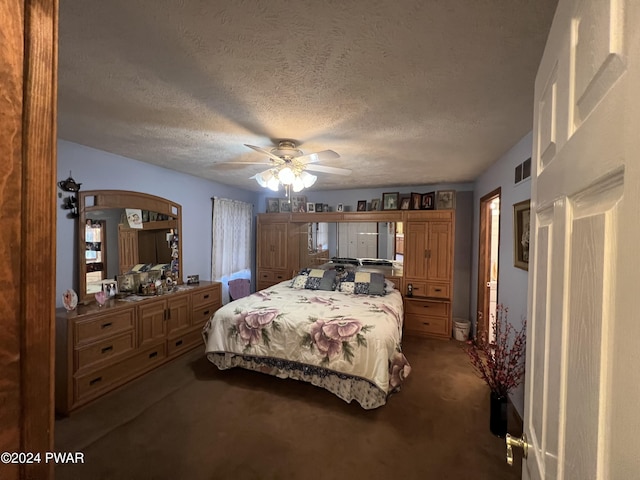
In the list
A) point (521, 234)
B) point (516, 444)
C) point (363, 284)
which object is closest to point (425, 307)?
point (363, 284)

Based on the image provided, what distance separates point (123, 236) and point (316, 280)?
2.50 metres

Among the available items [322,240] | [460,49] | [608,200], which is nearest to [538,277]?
[608,200]

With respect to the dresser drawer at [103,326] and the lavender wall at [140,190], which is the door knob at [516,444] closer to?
the dresser drawer at [103,326]

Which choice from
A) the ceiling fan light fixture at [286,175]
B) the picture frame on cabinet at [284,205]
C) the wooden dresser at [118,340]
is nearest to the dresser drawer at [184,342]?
the wooden dresser at [118,340]

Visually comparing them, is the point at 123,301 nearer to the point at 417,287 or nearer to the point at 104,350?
the point at 104,350

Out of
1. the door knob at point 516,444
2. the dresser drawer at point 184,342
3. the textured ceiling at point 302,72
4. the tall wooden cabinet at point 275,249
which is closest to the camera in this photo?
the door knob at point 516,444

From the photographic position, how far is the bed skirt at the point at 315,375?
2.28 metres

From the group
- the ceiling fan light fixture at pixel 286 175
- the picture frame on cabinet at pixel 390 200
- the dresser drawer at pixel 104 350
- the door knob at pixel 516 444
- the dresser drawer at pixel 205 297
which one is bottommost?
the dresser drawer at pixel 104 350

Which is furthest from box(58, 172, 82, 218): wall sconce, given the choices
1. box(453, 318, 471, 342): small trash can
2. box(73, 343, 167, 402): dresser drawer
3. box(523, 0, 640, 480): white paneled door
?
box(453, 318, 471, 342): small trash can

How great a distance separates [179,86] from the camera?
148 centimetres

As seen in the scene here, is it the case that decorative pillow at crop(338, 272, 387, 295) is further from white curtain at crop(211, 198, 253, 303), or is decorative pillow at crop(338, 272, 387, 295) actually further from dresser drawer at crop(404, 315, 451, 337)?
white curtain at crop(211, 198, 253, 303)

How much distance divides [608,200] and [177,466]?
2405mm

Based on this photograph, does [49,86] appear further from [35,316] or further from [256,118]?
[256,118]

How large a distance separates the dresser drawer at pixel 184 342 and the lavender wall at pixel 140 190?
0.86 m
